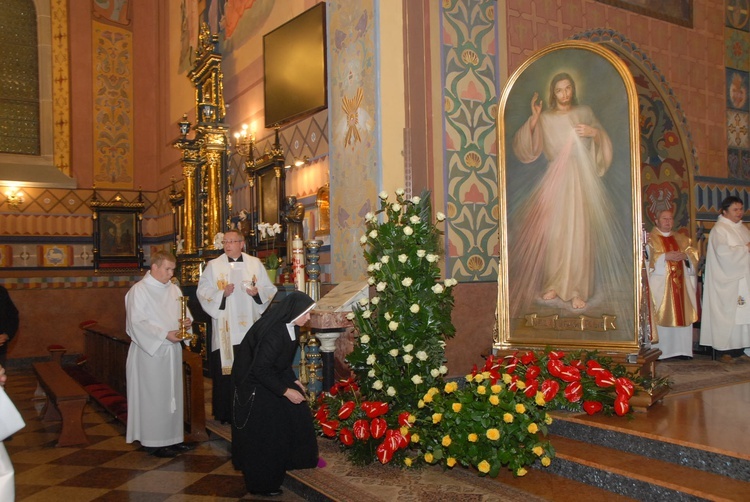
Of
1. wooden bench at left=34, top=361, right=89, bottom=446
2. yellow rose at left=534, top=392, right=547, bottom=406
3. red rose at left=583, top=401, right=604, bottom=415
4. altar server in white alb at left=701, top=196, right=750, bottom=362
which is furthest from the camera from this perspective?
altar server in white alb at left=701, top=196, right=750, bottom=362

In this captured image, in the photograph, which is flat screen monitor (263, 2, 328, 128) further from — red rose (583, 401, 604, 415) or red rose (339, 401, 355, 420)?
red rose (583, 401, 604, 415)

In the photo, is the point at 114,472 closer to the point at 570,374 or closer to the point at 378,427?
the point at 378,427

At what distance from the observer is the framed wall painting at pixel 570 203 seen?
482cm

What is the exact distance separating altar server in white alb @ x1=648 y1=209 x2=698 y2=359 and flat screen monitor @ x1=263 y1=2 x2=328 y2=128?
4.01 meters

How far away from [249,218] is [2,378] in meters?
6.58

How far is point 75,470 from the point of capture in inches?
200

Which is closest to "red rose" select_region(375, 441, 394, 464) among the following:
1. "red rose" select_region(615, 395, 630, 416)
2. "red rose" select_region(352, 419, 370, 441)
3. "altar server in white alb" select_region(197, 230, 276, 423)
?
"red rose" select_region(352, 419, 370, 441)

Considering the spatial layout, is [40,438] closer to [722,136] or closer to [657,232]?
[657,232]

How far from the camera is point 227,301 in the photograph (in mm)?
6172

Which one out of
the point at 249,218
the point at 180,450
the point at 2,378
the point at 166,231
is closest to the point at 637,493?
the point at 2,378

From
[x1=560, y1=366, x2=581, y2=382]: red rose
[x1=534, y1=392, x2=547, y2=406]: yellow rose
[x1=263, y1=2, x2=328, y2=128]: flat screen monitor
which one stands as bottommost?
[x1=534, y1=392, x2=547, y2=406]: yellow rose

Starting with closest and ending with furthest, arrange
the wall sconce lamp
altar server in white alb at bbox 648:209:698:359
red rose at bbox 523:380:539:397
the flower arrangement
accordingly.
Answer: the flower arrangement → red rose at bbox 523:380:539:397 → altar server in white alb at bbox 648:209:698:359 → the wall sconce lamp

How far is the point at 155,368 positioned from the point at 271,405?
5.71ft

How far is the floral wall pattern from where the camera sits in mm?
5898
